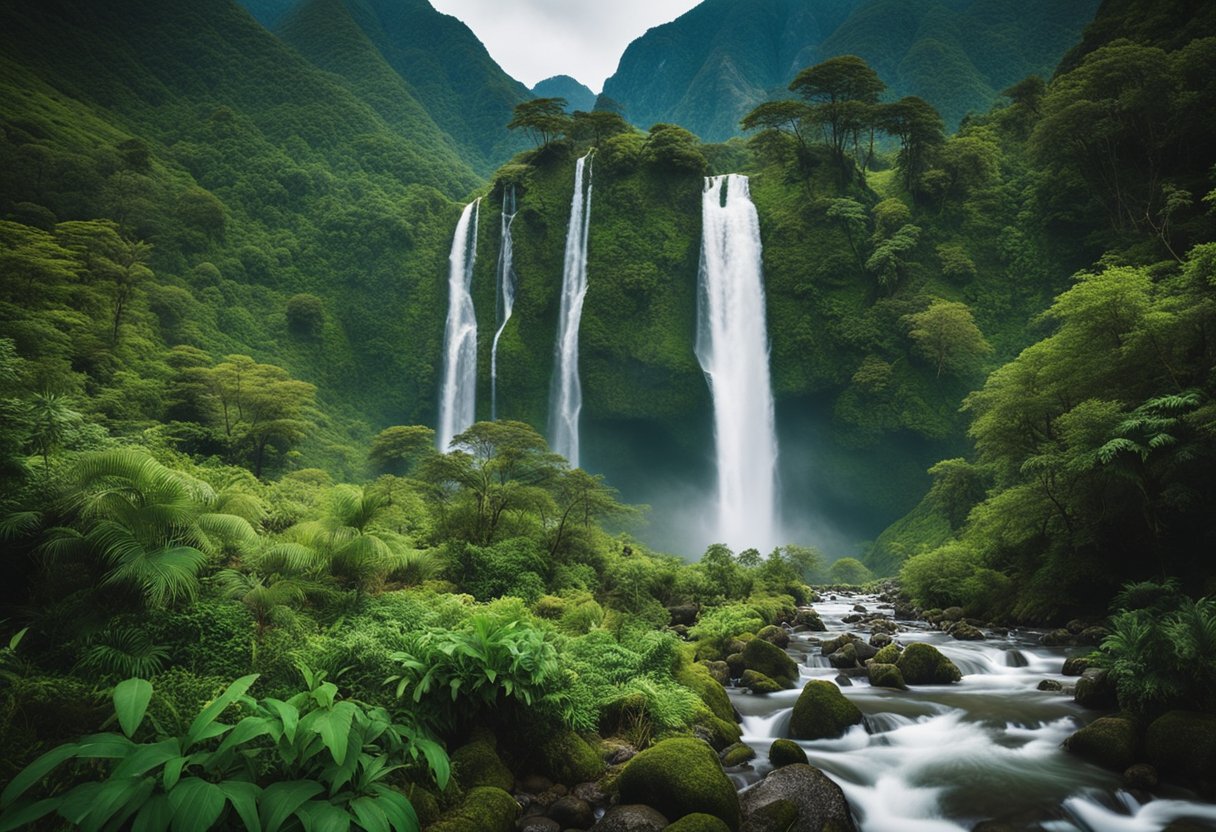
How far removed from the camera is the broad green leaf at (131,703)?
3.84 meters

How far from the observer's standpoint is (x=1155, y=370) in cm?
1434

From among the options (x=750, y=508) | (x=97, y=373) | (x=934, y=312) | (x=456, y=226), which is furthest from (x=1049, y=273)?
(x=97, y=373)

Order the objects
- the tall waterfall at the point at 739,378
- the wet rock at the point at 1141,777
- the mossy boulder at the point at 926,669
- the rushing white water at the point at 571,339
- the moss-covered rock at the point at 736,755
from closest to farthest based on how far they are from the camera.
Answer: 1. the wet rock at the point at 1141,777
2. the moss-covered rock at the point at 736,755
3. the mossy boulder at the point at 926,669
4. the tall waterfall at the point at 739,378
5. the rushing white water at the point at 571,339

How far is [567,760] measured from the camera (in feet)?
21.6

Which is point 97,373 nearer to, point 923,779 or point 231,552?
point 231,552

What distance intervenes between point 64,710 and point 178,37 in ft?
278

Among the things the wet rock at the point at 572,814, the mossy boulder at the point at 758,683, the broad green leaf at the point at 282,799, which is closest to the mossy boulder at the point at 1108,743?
the mossy boulder at the point at 758,683

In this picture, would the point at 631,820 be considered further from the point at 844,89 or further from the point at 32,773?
the point at 844,89

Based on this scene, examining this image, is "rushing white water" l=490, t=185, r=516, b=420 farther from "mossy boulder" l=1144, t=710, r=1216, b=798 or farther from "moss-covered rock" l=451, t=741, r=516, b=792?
"mossy boulder" l=1144, t=710, r=1216, b=798

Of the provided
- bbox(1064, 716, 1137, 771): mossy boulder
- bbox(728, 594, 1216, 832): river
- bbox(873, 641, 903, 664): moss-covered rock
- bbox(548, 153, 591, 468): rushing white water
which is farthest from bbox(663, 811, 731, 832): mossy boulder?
bbox(548, 153, 591, 468): rushing white water

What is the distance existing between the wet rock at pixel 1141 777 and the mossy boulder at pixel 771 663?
5.28 m

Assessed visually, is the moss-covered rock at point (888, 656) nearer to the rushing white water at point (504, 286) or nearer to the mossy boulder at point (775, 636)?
the mossy boulder at point (775, 636)

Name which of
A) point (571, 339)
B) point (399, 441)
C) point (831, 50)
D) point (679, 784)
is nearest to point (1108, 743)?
point (679, 784)

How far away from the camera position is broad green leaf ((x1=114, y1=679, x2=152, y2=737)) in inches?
151
